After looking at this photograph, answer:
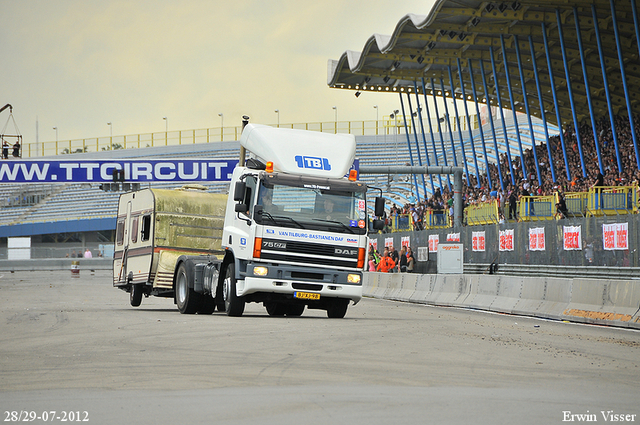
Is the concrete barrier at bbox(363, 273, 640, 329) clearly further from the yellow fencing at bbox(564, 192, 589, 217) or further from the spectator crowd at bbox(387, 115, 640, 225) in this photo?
the spectator crowd at bbox(387, 115, 640, 225)

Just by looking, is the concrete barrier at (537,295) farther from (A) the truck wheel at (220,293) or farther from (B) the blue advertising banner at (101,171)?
(B) the blue advertising banner at (101,171)

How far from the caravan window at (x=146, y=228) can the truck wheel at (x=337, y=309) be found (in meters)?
4.84

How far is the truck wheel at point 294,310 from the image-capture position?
19.2 m

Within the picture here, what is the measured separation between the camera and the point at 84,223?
7794 cm

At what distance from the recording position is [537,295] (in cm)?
1978

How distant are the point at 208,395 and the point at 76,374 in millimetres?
1953

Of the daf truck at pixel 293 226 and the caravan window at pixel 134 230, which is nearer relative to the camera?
the daf truck at pixel 293 226

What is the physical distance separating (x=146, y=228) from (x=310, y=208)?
5.28 m

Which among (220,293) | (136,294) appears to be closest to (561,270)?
(220,293)

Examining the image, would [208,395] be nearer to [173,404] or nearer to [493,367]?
[173,404]

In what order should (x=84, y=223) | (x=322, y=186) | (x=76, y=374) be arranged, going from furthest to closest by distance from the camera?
(x=84, y=223) < (x=322, y=186) < (x=76, y=374)

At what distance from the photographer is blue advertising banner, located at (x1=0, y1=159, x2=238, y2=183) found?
43531 millimetres

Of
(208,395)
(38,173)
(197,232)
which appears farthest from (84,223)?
(208,395)

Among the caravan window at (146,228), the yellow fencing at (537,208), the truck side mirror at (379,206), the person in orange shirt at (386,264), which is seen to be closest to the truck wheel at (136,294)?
the caravan window at (146,228)
